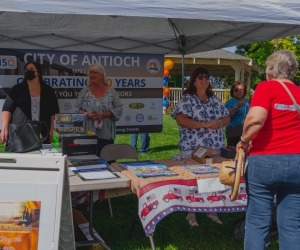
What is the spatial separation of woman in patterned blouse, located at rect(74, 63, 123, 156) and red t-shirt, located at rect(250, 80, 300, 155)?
7.88 ft

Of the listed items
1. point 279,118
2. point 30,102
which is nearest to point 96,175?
point 279,118

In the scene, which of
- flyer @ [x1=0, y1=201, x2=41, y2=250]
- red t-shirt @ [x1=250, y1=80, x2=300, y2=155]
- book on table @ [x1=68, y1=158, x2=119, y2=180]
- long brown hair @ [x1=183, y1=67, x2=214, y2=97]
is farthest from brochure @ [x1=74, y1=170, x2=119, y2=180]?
long brown hair @ [x1=183, y1=67, x2=214, y2=97]

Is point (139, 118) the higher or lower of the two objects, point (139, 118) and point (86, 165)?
the higher

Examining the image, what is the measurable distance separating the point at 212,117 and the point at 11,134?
6.19 feet

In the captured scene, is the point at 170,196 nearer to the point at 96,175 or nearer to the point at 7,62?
the point at 96,175

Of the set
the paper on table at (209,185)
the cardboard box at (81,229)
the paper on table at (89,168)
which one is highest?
the paper on table at (89,168)

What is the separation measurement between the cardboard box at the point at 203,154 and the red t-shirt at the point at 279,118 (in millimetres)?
1066

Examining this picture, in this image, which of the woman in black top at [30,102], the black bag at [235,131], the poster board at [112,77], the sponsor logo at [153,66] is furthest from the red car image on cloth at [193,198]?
the sponsor logo at [153,66]

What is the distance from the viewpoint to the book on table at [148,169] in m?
2.98

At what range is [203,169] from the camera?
3.15m

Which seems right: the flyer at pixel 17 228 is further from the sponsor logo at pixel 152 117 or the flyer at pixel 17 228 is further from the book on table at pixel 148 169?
the sponsor logo at pixel 152 117

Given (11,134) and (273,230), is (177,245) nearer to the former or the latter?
(273,230)

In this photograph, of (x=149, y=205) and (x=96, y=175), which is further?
(x=96, y=175)

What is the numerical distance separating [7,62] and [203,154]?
3.21 m
